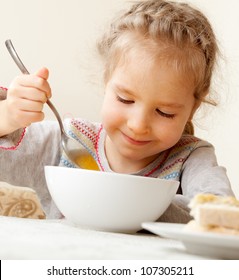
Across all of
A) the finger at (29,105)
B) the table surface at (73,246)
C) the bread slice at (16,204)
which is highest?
the finger at (29,105)

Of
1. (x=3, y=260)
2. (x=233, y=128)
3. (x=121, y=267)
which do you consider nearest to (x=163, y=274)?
(x=121, y=267)

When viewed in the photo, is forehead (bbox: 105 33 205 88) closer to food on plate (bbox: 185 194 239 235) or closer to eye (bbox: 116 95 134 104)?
eye (bbox: 116 95 134 104)

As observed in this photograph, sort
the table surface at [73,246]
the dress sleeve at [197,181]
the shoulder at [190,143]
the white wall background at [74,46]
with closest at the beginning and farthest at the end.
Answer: the table surface at [73,246] < the dress sleeve at [197,181] < the shoulder at [190,143] < the white wall background at [74,46]

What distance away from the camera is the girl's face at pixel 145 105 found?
1.08 meters

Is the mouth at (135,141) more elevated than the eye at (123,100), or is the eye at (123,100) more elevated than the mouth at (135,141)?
the eye at (123,100)

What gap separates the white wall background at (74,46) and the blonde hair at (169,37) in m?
0.87

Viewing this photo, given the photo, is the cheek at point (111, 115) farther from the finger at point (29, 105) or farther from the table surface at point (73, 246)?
the table surface at point (73, 246)

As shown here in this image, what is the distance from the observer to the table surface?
0.47 meters

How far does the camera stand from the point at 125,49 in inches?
47.3

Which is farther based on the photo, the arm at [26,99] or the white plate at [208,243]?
the arm at [26,99]

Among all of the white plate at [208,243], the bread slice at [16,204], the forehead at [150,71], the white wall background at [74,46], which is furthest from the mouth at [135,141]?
the white wall background at [74,46]

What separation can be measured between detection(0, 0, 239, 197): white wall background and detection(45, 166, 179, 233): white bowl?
1424mm

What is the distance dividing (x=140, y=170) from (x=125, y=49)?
29 cm

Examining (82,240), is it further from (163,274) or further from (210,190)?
(210,190)
